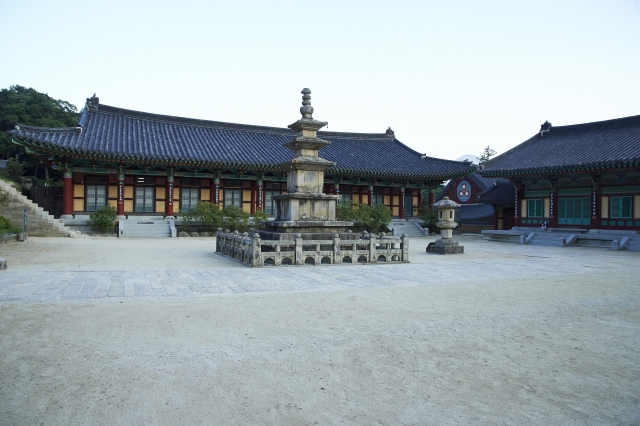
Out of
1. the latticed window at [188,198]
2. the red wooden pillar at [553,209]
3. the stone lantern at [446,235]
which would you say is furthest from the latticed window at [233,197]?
the red wooden pillar at [553,209]

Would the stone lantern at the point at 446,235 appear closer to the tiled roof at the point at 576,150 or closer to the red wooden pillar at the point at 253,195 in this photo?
the tiled roof at the point at 576,150

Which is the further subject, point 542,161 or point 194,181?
point 194,181

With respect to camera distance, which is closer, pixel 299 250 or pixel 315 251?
pixel 299 250

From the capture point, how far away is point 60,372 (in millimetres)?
4102

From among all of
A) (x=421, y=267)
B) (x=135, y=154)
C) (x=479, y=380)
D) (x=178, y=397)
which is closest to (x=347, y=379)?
(x=479, y=380)

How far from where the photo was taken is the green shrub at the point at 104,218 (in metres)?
24.4

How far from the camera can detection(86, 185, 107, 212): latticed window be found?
26469 millimetres

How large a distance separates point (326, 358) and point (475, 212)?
35.5 metres

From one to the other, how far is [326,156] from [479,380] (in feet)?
95.6

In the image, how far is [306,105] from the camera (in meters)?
15.3

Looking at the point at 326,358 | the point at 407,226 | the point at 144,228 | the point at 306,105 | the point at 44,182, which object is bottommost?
the point at 326,358

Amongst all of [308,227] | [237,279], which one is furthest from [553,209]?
[237,279]

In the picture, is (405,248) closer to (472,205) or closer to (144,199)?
(144,199)

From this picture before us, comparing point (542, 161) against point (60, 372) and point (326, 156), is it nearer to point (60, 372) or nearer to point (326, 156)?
point (326, 156)
